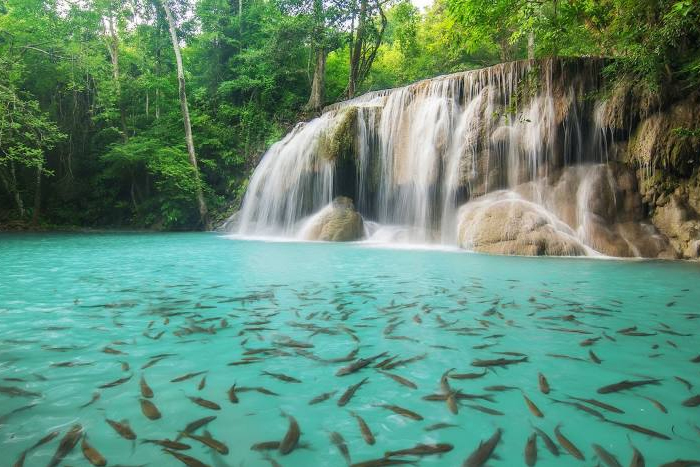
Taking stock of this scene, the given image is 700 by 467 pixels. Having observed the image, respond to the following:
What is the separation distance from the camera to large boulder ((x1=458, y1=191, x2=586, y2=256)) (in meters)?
8.84

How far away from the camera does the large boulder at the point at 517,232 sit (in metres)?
8.84

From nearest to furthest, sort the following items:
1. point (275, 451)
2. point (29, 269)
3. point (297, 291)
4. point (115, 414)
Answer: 1. point (275, 451)
2. point (115, 414)
3. point (297, 291)
4. point (29, 269)

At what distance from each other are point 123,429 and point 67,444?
20cm

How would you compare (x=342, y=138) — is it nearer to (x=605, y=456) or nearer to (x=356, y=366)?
(x=356, y=366)

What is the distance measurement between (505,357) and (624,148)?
10.7m

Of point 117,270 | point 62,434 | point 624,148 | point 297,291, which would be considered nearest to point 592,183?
point 624,148

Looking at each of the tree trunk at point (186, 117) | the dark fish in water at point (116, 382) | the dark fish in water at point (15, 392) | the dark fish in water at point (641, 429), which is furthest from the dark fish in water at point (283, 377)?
the tree trunk at point (186, 117)

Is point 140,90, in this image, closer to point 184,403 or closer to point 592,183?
point 592,183

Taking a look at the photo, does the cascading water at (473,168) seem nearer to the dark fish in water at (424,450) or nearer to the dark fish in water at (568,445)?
the dark fish in water at (568,445)

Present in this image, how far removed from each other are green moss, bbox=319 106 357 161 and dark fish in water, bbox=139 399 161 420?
12492 mm

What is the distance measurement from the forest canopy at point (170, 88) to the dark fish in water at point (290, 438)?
13732mm

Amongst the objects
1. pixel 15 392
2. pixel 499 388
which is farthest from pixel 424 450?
pixel 15 392

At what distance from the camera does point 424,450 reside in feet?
5.24

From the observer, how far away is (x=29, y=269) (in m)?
6.30
